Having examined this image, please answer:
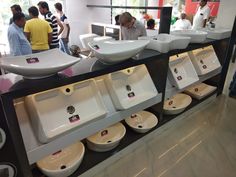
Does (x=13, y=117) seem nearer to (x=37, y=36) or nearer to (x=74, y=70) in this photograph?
(x=74, y=70)

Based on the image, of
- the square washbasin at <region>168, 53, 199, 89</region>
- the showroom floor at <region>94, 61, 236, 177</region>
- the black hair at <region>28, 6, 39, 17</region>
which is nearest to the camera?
the showroom floor at <region>94, 61, 236, 177</region>

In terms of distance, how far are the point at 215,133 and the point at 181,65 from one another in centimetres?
99

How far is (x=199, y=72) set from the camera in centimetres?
259

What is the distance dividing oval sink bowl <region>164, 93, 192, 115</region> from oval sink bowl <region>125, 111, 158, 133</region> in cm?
29

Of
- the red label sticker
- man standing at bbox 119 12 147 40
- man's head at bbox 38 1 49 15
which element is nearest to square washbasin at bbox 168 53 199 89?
man standing at bbox 119 12 147 40

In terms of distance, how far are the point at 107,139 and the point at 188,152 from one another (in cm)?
94

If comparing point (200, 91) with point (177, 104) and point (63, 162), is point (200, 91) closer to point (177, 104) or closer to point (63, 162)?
point (177, 104)

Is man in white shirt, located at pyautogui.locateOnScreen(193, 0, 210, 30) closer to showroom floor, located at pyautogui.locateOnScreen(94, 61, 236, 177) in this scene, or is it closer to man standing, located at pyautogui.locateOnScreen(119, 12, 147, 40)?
man standing, located at pyautogui.locateOnScreen(119, 12, 147, 40)

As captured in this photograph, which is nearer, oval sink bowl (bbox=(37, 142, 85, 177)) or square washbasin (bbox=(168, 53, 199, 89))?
oval sink bowl (bbox=(37, 142, 85, 177))

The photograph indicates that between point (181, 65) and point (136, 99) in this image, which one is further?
point (181, 65)

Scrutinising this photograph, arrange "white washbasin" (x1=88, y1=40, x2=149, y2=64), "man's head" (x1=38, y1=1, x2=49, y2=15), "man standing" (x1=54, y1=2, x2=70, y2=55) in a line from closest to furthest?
"white washbasin" (x1=88, y1=40, x2=149, y2=64), "man's head" (x1=38, y1=1, x2=49, y2=15), "man standing" (x1=54, y1=2, x2=70, y2=55)

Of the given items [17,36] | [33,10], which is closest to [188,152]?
[17,36]

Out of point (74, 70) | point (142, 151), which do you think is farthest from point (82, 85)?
point (142, 151)

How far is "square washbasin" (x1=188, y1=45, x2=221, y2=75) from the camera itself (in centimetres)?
261
